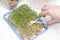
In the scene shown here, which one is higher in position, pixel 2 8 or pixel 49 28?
pixel 2 8

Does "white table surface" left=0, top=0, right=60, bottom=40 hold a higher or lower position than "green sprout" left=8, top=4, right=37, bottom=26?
lower

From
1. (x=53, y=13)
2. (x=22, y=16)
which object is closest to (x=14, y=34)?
(x=22, y=16)

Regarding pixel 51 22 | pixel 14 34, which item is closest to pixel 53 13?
pixel 51 22

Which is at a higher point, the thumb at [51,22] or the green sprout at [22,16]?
the green sprout at [22,16]

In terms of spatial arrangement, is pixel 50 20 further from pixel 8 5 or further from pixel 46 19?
pixel 8 5

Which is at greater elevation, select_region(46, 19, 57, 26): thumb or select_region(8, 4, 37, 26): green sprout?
select_region(8, 4, 37, 26): green sprout

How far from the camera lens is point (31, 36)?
586 millimetres

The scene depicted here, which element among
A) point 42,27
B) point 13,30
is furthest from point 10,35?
point 42,27

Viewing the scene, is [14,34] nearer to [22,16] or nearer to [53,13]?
[22,16]

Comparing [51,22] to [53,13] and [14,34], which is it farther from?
[14,34]

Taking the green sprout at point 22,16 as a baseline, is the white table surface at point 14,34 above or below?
below

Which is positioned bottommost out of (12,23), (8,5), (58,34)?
A: (58,34)

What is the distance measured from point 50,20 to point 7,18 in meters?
0.20

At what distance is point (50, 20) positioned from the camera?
622 millimetres
